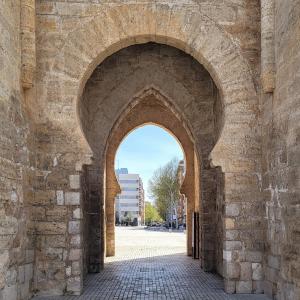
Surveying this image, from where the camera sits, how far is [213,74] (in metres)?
8.26

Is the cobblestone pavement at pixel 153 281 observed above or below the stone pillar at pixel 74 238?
below

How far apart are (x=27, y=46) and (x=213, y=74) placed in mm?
3171

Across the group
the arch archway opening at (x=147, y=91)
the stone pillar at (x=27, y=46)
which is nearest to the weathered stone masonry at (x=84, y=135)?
the stone pillar at (x=27, y=46)

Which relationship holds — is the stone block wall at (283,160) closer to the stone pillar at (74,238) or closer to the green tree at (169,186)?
the stone pillar at (74,238)

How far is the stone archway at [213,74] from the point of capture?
25.7ft

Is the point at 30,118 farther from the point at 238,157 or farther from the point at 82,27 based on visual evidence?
the point at 238,157

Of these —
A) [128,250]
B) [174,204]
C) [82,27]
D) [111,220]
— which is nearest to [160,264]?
[111,220]

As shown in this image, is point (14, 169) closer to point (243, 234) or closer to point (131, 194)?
point (243, 234)

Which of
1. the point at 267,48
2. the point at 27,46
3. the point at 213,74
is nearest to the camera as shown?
the point at 27,46

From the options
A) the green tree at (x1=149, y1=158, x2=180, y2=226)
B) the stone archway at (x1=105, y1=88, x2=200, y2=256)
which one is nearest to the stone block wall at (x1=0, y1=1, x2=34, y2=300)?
the stone archway at (x1=105, y1=88, x2=200, y2=256)

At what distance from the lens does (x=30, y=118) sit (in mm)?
7602

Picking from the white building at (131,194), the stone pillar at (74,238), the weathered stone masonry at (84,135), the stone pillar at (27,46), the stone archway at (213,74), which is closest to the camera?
the weathered stone masonry at (84,135)

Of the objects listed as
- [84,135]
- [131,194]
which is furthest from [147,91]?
[131,194]

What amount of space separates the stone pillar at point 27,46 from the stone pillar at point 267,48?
3699mm
